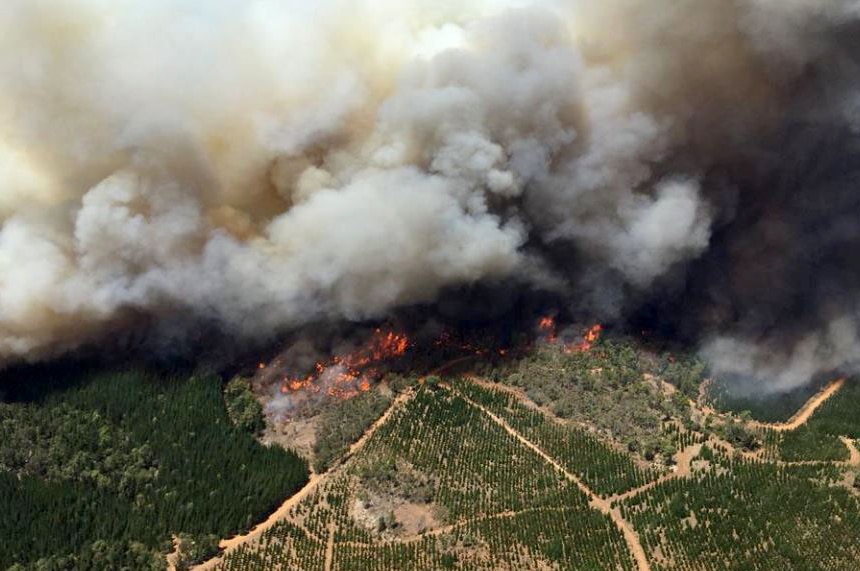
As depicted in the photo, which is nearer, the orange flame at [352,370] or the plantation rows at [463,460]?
the plantation rows at [463,460]

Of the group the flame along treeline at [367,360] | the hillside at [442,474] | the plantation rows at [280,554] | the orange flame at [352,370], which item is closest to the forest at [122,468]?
the hillside at [442,474]

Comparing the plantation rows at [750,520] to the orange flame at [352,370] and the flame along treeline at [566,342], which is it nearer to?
the flame along treeline at [566,342]

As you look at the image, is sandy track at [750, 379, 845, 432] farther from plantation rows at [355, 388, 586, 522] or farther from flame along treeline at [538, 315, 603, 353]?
plantation rows at [355, 388, 586, 522]

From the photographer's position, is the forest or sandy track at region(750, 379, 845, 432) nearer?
the forest

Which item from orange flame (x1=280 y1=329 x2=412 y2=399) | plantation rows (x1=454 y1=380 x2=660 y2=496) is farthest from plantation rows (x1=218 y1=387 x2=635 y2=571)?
orange flame (x1=280 y1=329 x2=412 y2=399)

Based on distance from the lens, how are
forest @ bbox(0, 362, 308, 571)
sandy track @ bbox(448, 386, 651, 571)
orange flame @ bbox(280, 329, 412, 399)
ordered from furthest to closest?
1. orange flame @ bbox(280, 329, 412, 399)
2. forest @ bbox(0, 362, 308, 571)
3. sandy track @ bbox(448, 386, 651, 571)

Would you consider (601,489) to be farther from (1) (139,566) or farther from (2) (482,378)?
(1) (139,566)

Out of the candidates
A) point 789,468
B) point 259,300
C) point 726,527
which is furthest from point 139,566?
point 789,468
